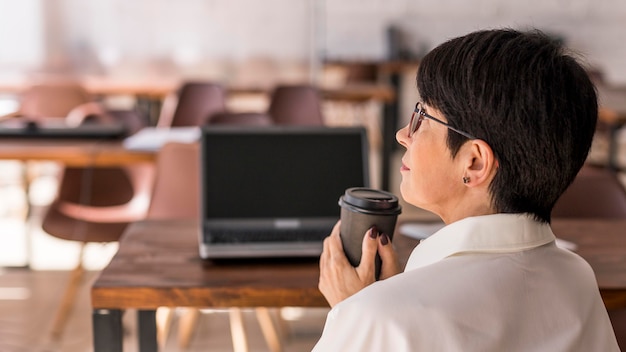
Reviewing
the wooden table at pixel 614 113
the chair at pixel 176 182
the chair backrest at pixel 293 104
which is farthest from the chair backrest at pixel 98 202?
the wooden table at pixel 614 113

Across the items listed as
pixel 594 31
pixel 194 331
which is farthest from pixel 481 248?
pixel 594 31

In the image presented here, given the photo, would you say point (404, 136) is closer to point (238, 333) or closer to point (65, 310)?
point (238, 333)

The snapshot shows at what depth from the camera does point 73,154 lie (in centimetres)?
329

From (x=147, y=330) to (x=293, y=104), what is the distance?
3.88m

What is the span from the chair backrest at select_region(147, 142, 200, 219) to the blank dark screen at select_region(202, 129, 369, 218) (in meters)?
0.87

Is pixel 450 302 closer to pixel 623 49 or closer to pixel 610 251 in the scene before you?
pixel 610 251

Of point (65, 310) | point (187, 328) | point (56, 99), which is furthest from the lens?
point (56, 99)

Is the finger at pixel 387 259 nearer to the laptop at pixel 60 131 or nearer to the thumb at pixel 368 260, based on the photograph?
the thumb at pixel 368 260

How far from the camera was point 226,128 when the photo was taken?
6.53ft

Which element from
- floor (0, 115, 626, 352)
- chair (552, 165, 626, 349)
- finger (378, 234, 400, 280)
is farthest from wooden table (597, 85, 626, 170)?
finger (378, 234, 400, 280)

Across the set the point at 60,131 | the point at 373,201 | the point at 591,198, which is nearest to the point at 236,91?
the point at 60,131

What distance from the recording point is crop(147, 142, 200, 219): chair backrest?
2828 millimetres

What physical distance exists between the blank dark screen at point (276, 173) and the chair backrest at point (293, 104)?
347cm

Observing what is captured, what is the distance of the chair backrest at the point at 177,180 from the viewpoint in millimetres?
2828
